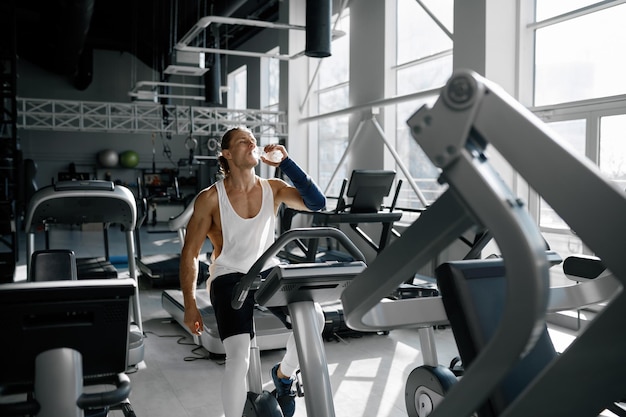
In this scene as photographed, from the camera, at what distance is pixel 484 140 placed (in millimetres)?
1087

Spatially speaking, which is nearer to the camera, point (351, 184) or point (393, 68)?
point (351, 184)

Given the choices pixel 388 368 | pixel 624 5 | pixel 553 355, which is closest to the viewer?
pixel 553 355

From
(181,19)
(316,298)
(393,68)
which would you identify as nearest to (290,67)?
(181,19)

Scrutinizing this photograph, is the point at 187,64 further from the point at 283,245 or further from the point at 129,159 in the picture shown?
the point at 283,245

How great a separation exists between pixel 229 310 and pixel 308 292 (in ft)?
2.06

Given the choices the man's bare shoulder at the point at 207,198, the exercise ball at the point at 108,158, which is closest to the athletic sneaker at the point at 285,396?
the man's bare shoulder at the point at 207,198

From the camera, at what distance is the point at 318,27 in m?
6.23

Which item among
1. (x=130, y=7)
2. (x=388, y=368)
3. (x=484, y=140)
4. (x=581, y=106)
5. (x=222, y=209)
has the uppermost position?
(x=130, y=7)

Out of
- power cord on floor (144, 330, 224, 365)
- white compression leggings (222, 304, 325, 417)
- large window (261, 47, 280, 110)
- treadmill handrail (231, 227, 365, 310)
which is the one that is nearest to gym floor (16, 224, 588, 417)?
power cord on floor (144, 330, 224, 365)

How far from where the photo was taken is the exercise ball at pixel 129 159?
52.0 ft

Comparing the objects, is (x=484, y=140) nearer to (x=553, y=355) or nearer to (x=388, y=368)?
(x=553, y=355)

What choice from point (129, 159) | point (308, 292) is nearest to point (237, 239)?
point (308, 292)

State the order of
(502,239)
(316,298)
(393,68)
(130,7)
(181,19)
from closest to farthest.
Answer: (502,239) < (316,298) < (393,68) < (181,19) < (130,7)

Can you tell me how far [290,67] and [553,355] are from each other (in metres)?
9.79
